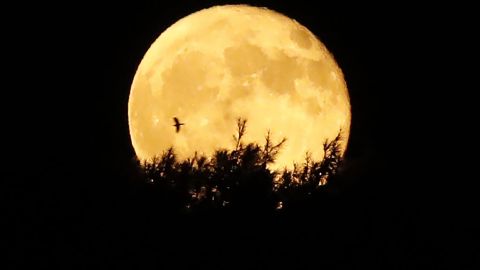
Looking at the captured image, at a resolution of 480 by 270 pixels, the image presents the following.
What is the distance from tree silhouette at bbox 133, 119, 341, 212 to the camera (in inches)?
137

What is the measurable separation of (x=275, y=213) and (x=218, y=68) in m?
1.79

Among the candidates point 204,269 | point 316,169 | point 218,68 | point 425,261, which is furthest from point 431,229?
point 218,68

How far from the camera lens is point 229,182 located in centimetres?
353

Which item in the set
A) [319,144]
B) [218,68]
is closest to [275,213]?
[319,144]

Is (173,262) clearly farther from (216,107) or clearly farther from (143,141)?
(143,141)

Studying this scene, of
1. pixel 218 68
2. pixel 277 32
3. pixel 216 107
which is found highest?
pixel 277 32

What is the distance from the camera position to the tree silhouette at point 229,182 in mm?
3492

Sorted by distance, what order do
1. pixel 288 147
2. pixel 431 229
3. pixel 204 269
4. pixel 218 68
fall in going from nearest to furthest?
pixel 204 269
pixel 431 229
pixel 288 147
pixel 218 68

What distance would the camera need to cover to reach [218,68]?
A: 4836mm

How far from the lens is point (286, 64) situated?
492 centimetres

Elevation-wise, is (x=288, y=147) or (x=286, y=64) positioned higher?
(x=286, y=64)

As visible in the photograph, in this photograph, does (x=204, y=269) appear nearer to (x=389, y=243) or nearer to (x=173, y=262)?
(x=173, y=262)

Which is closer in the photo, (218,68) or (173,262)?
(173,262)

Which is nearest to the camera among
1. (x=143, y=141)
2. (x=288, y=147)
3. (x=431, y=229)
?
(x=431, y=229)
